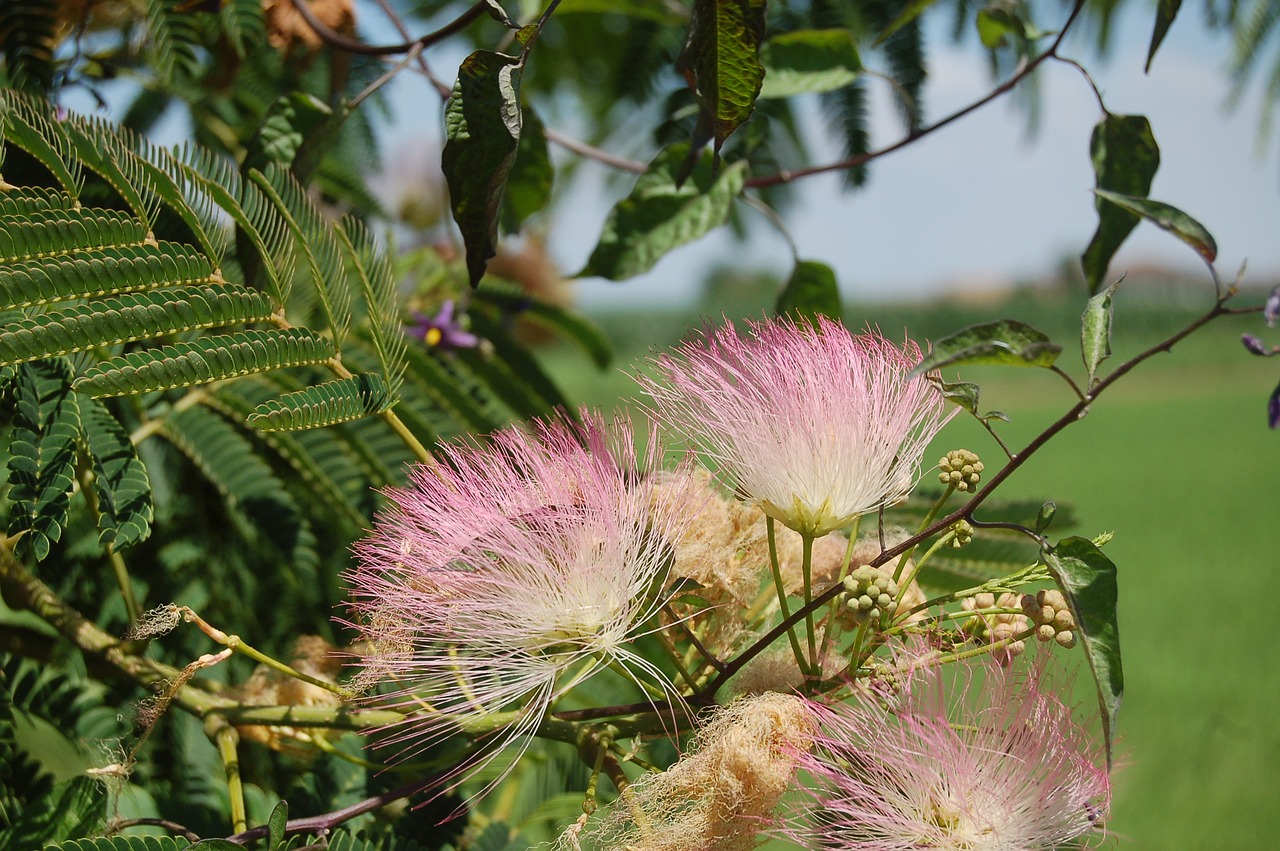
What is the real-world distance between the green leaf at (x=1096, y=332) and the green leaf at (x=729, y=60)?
13.5 inches

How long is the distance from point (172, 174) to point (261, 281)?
0.20 metres

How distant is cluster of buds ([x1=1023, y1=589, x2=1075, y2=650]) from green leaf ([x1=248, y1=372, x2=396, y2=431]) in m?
0.64

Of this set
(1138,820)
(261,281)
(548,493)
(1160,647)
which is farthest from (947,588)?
(1160,647)

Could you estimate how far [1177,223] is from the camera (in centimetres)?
87

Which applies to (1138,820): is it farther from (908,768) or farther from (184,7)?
(184,7)

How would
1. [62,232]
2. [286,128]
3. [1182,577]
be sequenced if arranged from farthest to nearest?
[1182,577] → [286,128] → [62,232]

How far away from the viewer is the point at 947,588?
56.3 inches

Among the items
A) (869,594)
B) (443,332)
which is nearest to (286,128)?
(443,332)

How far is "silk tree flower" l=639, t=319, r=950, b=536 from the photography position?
98 centimetres

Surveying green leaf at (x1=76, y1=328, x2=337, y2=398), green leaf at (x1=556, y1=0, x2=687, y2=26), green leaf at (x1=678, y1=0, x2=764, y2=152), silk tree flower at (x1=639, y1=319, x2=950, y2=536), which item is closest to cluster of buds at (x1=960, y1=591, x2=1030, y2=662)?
silk tree flower at (x1=639, y1=319, x2=950, y2=536)

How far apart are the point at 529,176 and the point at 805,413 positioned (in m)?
0.73

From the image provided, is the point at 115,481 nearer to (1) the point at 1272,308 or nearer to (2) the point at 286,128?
(2) the point at 286,128

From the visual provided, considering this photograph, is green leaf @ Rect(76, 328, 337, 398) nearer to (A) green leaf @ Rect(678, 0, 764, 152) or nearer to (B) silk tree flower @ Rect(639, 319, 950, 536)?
(B) silk tree flower @ Rect(639, 319, 950, 536)

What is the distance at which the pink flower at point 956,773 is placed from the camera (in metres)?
0.92
